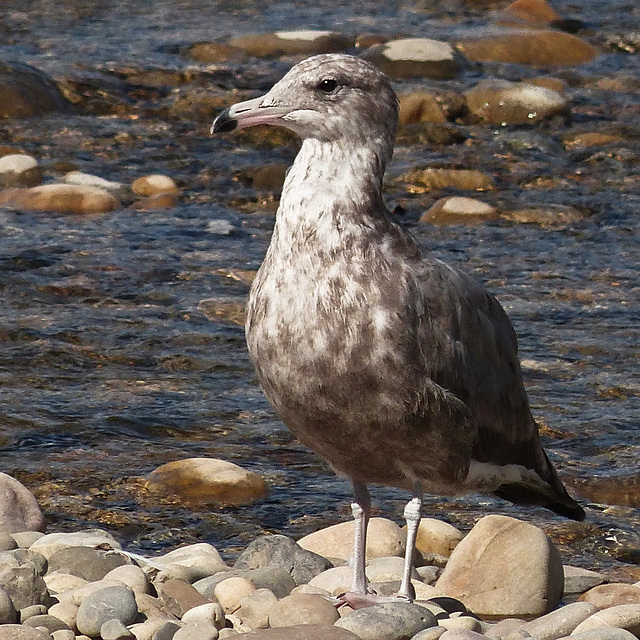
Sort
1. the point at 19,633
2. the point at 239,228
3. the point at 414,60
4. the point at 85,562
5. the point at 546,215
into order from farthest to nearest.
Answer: the point at 414,60 → the point at 546,215 → the point at 239,228 → the point at 85,562 → the point at 19,633

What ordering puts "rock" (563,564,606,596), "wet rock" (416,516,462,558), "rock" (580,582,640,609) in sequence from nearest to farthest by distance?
"rock" (580,582,640,609) < "rock" (563,564,606,596) < "wet rock" (416,516,462,558)

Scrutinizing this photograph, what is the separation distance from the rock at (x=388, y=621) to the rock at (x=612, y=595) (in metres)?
0.78

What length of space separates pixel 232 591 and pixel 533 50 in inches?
425

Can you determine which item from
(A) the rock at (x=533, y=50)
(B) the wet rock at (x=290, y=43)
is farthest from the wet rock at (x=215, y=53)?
(A) the rock at (x=533, y=50)

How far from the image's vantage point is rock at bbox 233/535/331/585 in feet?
17.6

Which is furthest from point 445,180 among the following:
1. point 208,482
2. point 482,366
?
point 482,366

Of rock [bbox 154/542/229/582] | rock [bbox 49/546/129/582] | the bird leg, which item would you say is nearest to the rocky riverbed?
rock [bbox 154/542/229/582]

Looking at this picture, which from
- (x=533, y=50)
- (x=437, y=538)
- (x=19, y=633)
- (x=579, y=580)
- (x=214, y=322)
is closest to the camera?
(x=19, y=633)

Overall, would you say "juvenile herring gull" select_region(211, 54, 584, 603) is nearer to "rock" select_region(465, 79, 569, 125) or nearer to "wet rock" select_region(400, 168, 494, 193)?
"wet rock" select_region(400, 168, 494, 193)

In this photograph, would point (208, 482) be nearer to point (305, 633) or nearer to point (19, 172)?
point (305, 633)

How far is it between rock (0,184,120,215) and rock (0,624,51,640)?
6.40 m

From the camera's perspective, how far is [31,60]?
45.4 ft

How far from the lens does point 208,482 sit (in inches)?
252

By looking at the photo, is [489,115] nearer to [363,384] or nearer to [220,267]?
[220,267]
